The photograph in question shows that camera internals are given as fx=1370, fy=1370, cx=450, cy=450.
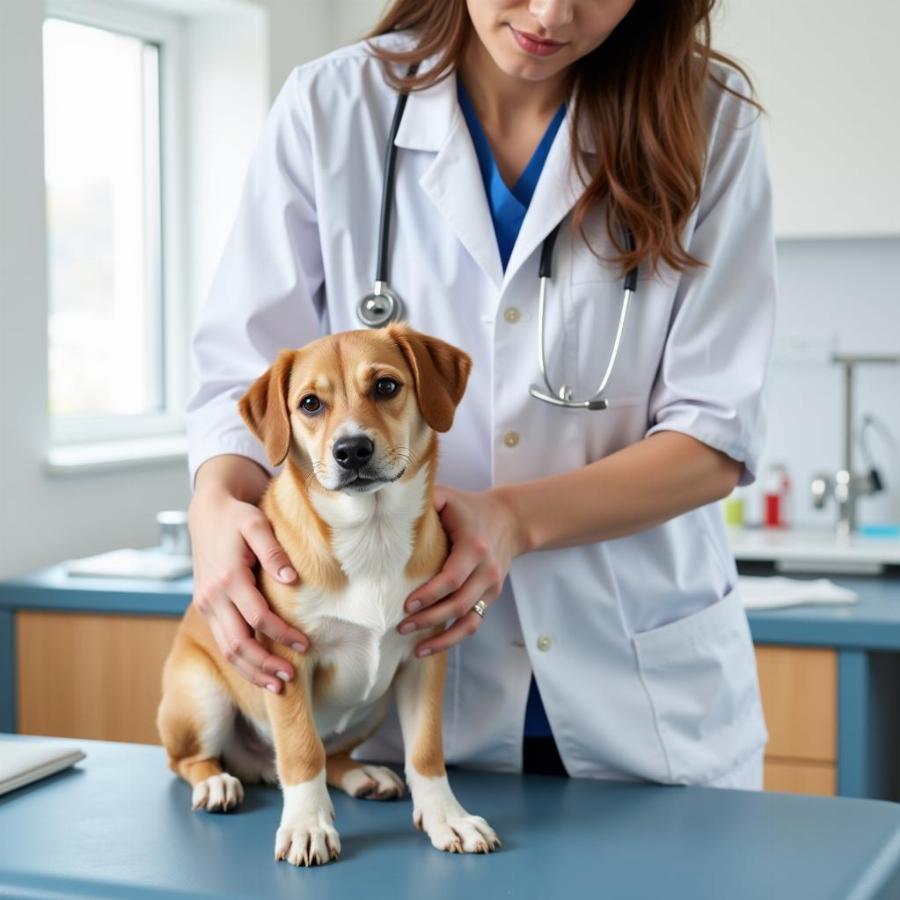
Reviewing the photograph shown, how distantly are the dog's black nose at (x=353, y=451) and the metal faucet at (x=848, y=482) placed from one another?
2.10m

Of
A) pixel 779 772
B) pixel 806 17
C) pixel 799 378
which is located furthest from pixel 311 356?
pixel 799 378

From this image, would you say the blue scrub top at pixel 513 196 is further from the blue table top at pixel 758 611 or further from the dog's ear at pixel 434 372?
the blue table top at pixel 758 611

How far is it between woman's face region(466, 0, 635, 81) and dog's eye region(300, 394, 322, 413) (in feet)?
1.24

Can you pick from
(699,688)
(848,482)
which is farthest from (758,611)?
(699,688)

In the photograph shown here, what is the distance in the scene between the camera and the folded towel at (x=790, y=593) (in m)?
2.36

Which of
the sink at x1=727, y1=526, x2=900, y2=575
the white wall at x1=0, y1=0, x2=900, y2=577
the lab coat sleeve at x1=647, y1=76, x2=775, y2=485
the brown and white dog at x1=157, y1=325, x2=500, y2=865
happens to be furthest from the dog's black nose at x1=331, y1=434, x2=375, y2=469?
the sink at x1=727, y1=526, x2=900, y2=575

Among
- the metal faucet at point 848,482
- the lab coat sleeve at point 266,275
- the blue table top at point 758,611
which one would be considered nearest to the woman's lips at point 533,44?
the lab coat sleeve at point 266,275

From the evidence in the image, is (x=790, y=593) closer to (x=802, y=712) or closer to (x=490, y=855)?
(x=802, y=712)

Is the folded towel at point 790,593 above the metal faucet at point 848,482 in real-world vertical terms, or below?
below

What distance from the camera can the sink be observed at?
8.93 feet

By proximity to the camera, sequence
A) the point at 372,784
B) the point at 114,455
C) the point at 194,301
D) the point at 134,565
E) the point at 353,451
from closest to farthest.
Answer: the point at 353,451 → the point at 372,784 → the point at 134,565 → the point at 114,455 → the point at 194,301

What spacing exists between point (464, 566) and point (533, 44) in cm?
47

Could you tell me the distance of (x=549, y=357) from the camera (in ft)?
4.30

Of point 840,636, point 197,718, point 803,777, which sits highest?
point 197,718
